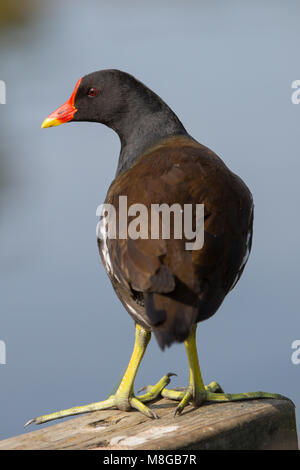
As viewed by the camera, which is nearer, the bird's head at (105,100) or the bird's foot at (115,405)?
the bird's foot at (115,405)

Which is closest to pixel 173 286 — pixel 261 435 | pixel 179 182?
pixel 179 182

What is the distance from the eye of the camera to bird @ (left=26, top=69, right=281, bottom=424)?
7.04ft

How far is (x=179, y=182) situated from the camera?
7.86 feet

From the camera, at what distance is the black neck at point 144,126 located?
3.11m

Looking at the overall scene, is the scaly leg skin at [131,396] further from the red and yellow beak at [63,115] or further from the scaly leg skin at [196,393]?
the red and yellow beak at [63,115]

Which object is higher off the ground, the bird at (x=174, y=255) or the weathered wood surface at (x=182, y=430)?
the bird at (x=174, y=255)

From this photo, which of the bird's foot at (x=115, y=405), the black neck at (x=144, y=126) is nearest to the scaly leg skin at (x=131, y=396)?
the bird's foot at (x=115, y=405)

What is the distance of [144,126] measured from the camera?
318 centimetres

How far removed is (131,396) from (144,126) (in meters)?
1.24

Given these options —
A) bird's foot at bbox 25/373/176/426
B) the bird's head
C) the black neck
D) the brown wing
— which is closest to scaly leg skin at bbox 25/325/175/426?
bird's foot at bbox 25/373/176/426

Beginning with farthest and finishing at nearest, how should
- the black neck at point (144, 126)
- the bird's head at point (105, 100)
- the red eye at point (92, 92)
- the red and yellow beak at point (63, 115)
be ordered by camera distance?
the red and yellow beak at point (63, 115)
the red eye at point (92, 92)
the bird's head at point (105, 100)
the black neck at point (144, 126)
